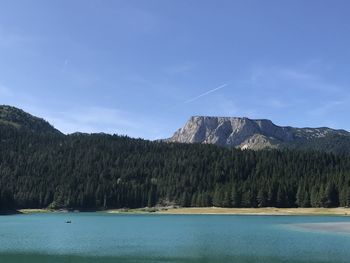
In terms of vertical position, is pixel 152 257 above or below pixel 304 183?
below

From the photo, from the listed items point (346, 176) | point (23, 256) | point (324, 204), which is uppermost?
point (346, 176)

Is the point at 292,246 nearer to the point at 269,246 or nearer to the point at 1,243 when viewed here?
the point at 269,246

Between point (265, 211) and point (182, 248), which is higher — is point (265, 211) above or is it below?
above

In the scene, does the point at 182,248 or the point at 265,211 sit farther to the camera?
the point at 265,211

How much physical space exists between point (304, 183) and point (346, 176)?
1524cm

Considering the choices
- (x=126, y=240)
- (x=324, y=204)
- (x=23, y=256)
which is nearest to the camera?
(x=23, y=256)

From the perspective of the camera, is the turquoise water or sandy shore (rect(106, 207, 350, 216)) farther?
sandy shore (rect(106, 207, 350, 216))

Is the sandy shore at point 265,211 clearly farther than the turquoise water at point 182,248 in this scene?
Yes

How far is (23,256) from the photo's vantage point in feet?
191

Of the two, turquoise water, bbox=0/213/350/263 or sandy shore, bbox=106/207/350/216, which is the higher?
sandy shore, bbox=106/207/350/216

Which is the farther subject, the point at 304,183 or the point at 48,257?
the point at 304,183

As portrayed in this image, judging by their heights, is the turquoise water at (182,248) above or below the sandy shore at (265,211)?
below

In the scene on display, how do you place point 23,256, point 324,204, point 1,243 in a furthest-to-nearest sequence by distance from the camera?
point 324,204 < point 1,243 < point 23,256

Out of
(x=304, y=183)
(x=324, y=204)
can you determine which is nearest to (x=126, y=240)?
(x=324, y=204)
